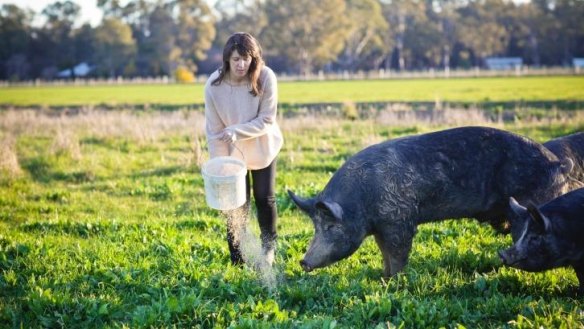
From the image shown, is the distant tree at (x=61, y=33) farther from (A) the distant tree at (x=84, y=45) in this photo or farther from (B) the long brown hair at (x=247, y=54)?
(B) the long brown hair at (x=247, y=54)

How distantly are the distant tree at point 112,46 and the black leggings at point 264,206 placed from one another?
81.1m

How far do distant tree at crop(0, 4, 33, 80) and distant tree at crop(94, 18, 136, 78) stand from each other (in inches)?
441

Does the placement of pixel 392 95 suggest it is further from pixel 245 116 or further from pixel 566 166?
pixel 245 116

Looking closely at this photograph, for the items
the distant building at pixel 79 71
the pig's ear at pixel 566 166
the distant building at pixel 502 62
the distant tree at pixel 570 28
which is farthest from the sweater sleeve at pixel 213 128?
the distant building at pixel 502 62

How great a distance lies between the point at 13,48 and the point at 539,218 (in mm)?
92684

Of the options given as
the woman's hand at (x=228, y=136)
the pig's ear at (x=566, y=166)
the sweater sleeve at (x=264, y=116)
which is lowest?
the pig's ear at (x=566, y=166)

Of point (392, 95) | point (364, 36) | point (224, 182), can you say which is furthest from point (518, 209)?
point (364, 36)

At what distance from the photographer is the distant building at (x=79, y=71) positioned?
85.9m

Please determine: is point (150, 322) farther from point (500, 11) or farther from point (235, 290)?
point (500, 11)

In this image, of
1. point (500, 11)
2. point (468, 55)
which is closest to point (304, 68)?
point (468, 55)

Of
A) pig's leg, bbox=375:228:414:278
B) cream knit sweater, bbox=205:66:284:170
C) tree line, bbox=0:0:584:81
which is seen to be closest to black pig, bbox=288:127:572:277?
pig's leg, bbox=375:228:414:278

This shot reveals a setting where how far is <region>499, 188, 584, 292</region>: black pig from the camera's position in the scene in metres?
4.69

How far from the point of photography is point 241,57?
17.7 ft

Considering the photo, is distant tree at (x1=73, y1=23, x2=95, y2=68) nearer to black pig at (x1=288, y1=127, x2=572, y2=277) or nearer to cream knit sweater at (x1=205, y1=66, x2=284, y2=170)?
cream knit sweater at (x1=205, y1=66, x2=284, y2=170)
